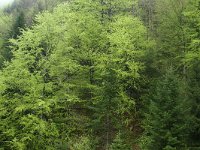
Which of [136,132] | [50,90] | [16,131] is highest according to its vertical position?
[50,90]

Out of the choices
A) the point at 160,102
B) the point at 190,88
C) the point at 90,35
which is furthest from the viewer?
the point at 90,35

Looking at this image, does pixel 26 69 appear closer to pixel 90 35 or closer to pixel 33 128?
pixel 33 128

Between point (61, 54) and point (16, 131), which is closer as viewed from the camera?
point (16, 131)

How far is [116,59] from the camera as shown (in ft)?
109

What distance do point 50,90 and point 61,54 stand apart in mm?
3753

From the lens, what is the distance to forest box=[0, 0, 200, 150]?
29719 mm

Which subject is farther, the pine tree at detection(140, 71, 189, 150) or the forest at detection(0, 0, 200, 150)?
the forest at detection(0, 0, 200, 150)

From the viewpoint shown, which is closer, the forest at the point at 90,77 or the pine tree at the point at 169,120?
the pine tree at the point at 169,120

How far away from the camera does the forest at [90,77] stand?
2972cm

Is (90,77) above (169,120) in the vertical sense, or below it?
below

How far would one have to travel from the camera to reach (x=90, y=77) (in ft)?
118

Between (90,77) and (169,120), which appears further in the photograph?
(90,77)

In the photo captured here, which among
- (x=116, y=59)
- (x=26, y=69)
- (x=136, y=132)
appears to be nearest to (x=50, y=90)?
(x=26, y=69)

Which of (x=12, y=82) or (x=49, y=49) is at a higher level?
(x=49, y=49)
